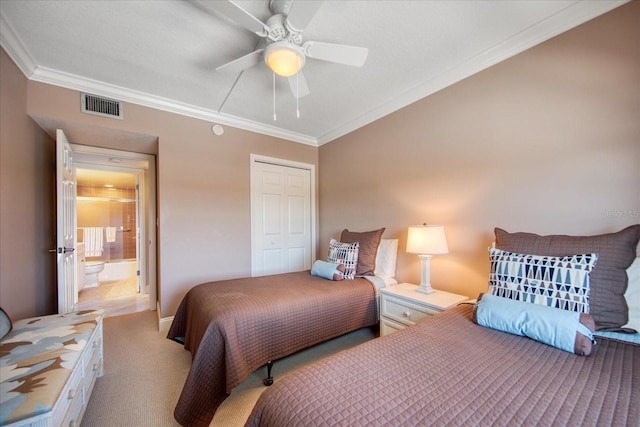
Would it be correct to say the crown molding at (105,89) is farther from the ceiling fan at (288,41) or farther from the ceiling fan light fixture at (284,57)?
the ceiling fan light fixture at (284,57)

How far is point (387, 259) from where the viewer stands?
2762 millimetres

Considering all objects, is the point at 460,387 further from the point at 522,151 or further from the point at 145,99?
the point at 145,99

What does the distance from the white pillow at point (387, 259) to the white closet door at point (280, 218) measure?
1496 mm

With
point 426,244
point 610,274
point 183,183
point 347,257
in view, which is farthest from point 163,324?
point 610,274

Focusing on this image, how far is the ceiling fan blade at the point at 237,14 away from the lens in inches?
52.0

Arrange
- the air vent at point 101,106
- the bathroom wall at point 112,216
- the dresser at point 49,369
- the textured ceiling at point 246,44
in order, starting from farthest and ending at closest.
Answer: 1. the bathroom wall at point 112,216
2. the air vent at point 101,106
3. the textured ceiling at point 246,44
4. the dresser at point 49,369

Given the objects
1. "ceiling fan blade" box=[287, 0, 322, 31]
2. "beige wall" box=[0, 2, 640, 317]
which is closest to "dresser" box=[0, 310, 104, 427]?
"beige wall" box=[0, 2, 640, 317]

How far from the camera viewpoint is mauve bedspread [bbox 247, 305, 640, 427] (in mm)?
754

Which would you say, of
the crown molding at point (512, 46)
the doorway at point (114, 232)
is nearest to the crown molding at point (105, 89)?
the doorway at point (114, 232)

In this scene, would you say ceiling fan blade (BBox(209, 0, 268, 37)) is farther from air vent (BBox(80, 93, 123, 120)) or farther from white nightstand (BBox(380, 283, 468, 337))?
white nightstand (BBox(380, 283, 468, 337))

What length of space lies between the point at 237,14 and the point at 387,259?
8.00 ft

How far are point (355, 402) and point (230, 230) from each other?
284 centimetres

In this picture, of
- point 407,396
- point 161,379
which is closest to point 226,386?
point 161,379

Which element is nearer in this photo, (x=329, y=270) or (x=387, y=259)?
(x=329, y=270)
